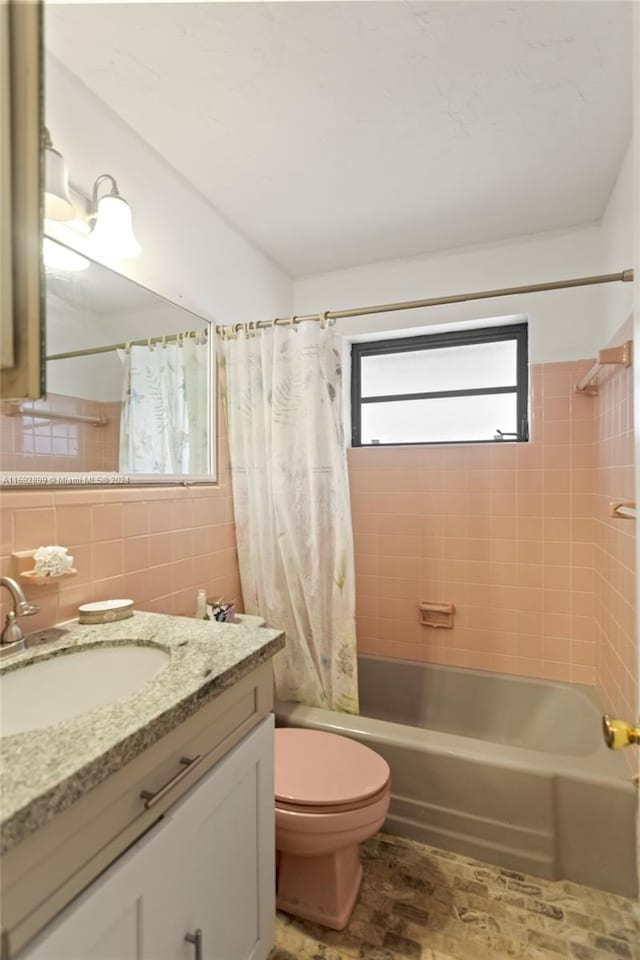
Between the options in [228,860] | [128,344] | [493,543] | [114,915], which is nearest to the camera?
[114,915]

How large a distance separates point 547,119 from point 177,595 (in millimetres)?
1970

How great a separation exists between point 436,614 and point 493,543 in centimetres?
46

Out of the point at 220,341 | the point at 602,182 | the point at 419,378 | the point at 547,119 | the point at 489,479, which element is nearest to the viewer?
the point at 547,119

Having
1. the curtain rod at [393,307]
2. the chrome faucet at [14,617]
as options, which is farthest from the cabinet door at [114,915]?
the curtain rod at [393,307]

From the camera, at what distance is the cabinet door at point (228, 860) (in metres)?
0.75

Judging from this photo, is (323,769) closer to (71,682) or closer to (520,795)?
(520,795)

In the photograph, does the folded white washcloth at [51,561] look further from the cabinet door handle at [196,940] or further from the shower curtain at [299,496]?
the shower curtain at [299,496]

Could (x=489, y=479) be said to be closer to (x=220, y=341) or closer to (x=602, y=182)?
(x=602, y=182)

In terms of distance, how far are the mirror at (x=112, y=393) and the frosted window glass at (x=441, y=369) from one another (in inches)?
40.1

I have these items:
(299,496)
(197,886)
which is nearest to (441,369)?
(299,496)

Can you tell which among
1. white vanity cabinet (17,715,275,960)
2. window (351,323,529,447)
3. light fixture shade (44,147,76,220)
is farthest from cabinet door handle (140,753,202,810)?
window (351,323,529,447)

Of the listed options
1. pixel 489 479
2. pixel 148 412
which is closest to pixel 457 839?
pixel 489 479

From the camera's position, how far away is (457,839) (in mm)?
1519

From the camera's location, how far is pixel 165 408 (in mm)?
1660
